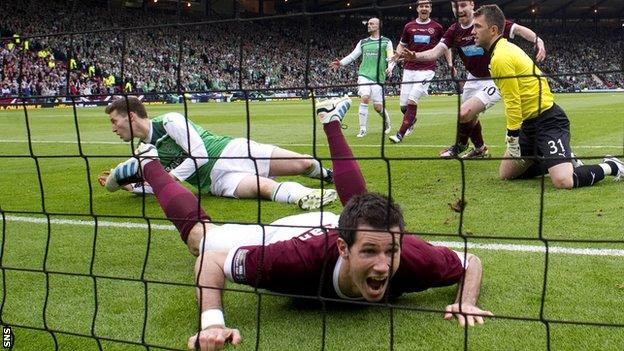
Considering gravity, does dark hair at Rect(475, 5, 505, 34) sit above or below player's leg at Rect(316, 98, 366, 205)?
above

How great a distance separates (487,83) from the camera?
698 centimetres

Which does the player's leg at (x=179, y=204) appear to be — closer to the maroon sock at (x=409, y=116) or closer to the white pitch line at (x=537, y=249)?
the white pitch line at (x=537, y=249)

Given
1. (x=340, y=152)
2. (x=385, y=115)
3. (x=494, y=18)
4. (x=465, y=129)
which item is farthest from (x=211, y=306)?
(x=465, y=129)

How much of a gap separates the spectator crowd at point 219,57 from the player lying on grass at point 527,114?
0.97 ft

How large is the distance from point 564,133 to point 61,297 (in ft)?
13.5

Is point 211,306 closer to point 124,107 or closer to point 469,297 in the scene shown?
point 469,297

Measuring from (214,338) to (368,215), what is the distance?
78 centimetres

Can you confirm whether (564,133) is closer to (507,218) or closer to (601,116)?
(507,218)

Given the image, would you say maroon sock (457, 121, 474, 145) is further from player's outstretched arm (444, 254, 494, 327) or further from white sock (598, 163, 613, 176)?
player's outstretched arm (444, 254, 494, 327)

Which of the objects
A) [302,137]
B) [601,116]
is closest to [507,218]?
[302,137]

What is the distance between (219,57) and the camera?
6.38 meters

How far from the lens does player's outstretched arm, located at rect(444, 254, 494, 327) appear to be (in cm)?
272

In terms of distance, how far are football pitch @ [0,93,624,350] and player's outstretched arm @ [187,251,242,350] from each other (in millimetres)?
82
